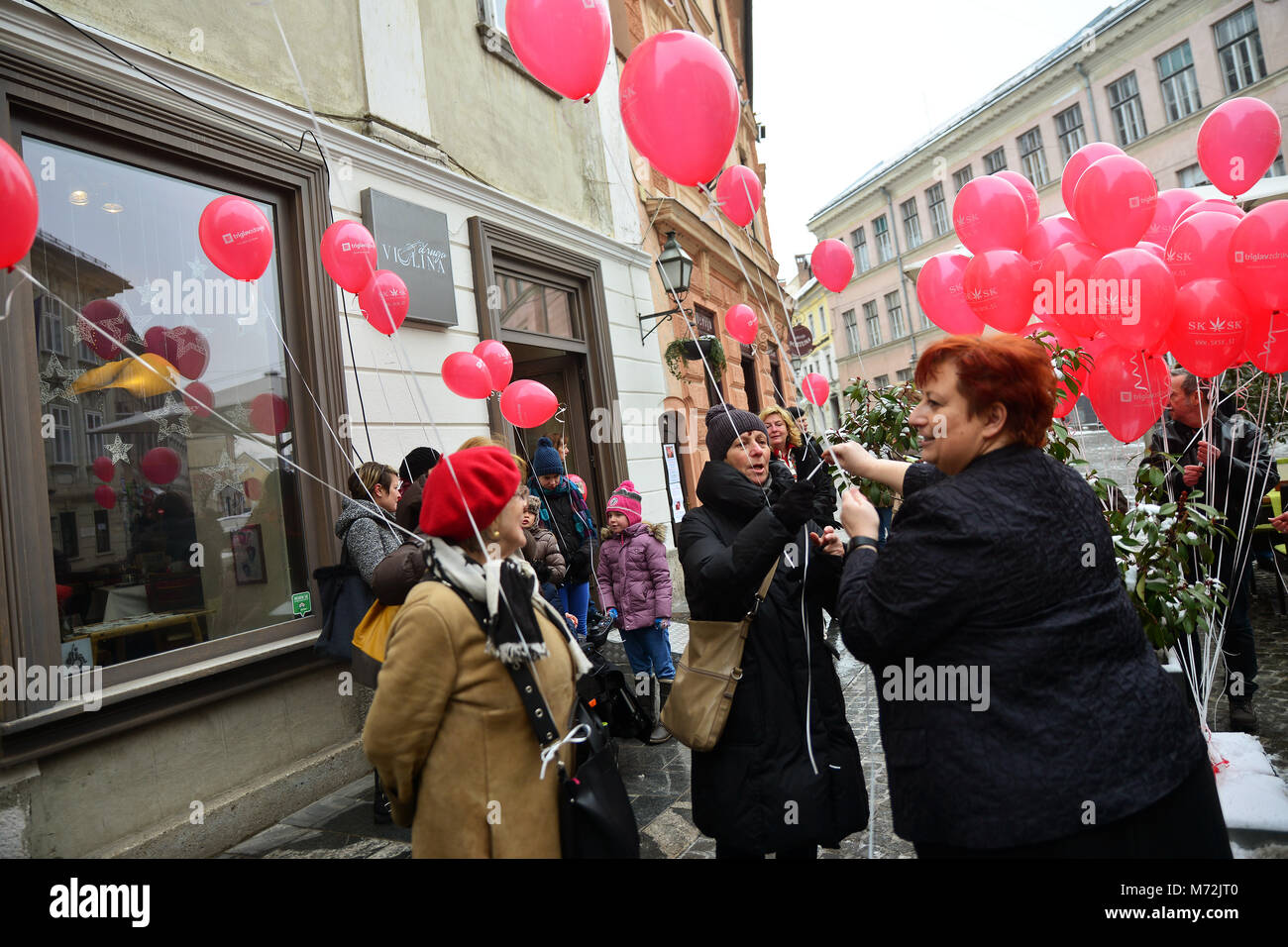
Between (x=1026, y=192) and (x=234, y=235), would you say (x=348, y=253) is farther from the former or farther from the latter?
(x=1026, y=192)

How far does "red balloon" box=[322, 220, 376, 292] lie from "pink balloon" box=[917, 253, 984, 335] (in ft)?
11.2

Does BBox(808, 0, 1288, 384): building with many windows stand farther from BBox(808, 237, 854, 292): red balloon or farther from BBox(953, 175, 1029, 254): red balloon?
BBox(953, 175, 1029, 254): red balloon

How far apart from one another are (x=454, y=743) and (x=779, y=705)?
1.00 meters

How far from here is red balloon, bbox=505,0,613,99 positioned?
317cm

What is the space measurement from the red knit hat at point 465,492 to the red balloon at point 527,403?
3374mm

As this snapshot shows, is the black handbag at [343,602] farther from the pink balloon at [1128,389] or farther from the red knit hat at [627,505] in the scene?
the pink balloon at [1128,389]

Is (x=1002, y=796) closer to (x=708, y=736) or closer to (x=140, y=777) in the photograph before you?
(x=708, y=736)

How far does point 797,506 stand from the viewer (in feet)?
7.14

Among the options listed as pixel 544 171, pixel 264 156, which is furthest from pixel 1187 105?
pixel 264 156

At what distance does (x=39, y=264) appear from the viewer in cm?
374

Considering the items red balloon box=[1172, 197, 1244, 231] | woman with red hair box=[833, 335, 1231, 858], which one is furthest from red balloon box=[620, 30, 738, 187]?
red balloon box=[1172, 197, 1244, 231]

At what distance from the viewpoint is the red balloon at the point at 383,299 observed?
4.36 meters

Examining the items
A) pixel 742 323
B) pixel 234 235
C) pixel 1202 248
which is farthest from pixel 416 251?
pixel 1202 248

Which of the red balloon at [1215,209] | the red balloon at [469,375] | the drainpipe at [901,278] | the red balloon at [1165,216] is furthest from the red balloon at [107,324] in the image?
the drainpipe at [901,278]
